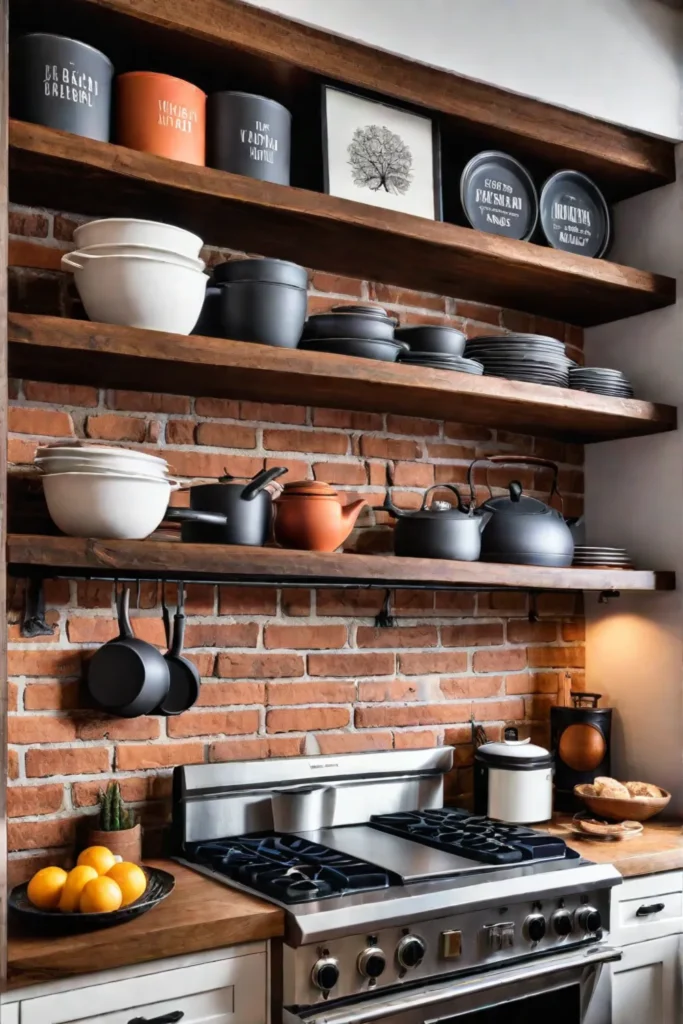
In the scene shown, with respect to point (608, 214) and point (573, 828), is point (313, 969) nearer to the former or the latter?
point (573, 828)

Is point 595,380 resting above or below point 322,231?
below

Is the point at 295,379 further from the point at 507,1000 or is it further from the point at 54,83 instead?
the point at 507,1000

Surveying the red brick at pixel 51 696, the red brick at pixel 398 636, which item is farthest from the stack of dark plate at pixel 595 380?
the red brick at pixel 51 696

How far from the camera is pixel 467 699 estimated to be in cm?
275

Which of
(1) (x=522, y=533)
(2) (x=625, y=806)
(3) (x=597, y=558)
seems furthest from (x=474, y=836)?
(3) (x=597, y=558)

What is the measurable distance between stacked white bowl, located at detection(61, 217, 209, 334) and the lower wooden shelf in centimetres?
45

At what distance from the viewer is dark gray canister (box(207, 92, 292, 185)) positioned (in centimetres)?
219

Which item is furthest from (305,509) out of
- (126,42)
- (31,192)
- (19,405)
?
(126,42)

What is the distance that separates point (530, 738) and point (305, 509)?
1.13 meters

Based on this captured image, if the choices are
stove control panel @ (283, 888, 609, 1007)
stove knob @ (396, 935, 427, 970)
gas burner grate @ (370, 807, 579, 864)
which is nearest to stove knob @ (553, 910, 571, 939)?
stove control panel @ (283, 888, 609, 1007)

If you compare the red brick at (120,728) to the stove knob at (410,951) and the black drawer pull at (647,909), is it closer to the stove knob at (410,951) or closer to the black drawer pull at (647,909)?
the stove knob at (410,951)

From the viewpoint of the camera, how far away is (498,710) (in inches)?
111

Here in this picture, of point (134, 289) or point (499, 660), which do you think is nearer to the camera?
point (134, 289)

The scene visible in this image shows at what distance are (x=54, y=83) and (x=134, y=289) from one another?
0.43m
